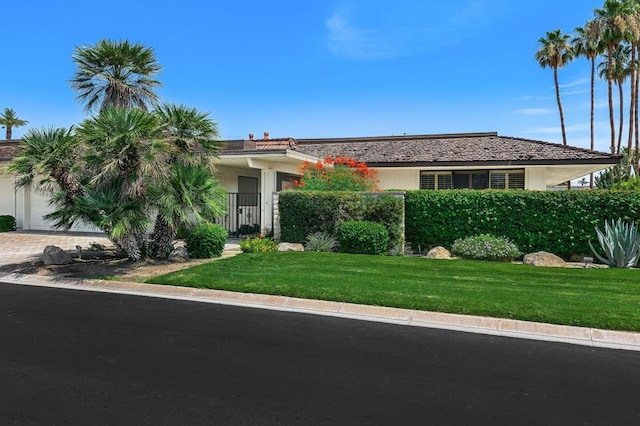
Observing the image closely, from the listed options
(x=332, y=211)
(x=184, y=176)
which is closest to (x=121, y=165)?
(x=184, y=176)

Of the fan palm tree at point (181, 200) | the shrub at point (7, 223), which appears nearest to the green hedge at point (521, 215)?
the fan palm tree at point (181, 200)

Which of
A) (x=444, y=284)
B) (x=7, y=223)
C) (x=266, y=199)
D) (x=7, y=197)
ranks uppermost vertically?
(x=7, y=197)

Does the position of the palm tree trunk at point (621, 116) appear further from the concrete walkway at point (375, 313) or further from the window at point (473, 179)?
the concrete walkway at point (375, 313)

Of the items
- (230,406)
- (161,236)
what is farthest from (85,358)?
(161,236)

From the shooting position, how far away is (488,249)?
12.6 m

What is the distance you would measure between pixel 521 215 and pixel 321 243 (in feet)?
19.1

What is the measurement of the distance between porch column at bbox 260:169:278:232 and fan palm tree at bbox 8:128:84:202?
732 centimetres

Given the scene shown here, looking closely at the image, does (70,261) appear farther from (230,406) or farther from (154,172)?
(230,406)

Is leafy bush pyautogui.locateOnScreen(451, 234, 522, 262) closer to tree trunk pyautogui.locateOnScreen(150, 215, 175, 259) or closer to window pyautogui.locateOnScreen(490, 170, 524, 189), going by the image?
window pyautogui.locateOnScreen(490, 170, 524, 189)

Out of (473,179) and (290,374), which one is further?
(473,179)

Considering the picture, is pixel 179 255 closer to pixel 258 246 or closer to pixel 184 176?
pixel 258 246

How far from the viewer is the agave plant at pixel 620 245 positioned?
11422 millimetres

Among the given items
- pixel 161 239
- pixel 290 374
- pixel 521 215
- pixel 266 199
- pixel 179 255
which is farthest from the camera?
pixel 266 199

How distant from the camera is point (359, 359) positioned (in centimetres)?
522
